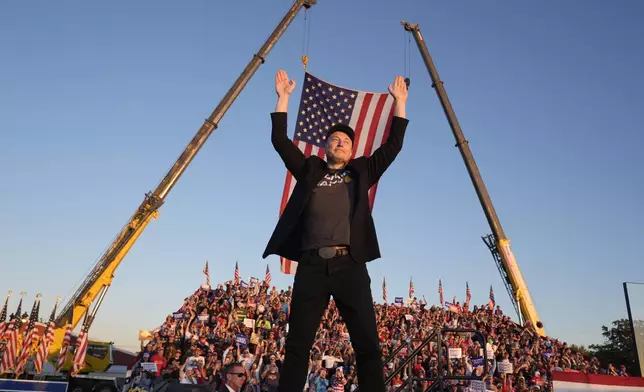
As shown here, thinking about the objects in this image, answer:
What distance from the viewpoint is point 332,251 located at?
3.14m

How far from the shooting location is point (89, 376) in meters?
17.7

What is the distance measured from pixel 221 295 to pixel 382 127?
41.5ft

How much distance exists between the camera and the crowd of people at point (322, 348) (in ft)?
41.5

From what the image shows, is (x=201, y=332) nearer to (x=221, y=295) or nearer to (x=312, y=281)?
(x=221, y=295)

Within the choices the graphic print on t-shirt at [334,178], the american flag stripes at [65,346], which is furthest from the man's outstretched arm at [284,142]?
the american flag stripes at [65,346]

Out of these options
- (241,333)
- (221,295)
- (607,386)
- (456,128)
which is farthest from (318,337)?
(456,128)

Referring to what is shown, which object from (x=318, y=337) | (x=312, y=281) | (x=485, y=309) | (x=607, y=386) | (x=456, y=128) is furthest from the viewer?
(x=456, y=128)

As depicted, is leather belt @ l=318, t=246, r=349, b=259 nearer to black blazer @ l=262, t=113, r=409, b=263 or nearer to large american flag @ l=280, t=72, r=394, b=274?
black blazer @ l=262, t=113, r=409, b=263

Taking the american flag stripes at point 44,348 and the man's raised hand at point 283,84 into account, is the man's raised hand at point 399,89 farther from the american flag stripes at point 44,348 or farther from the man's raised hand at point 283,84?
the american flag stripes at point 44,348

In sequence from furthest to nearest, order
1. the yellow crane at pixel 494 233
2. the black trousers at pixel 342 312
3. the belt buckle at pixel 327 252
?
the yellow crane at pixel 494 233
the belt buckle at pixel 327 252
the black trousers at pixel 342 312

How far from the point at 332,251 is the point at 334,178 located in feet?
1.85

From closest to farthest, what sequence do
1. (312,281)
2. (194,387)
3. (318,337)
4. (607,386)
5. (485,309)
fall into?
1. (312,281)
2. (194,387)
3. (607,386)
4. (318,337)
5. (485,309)

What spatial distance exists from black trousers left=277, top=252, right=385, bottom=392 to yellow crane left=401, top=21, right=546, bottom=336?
933 inches

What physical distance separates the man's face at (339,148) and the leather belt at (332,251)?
2.20 ft
